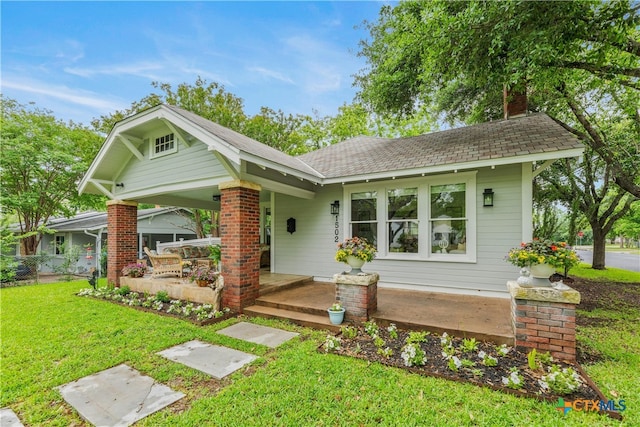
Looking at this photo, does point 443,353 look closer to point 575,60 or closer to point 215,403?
point 215,403

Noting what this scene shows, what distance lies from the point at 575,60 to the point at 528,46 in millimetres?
1625

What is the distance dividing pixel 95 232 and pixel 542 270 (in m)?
19.2

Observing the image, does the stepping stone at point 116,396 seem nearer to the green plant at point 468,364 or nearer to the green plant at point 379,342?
the green plant at point 379,342

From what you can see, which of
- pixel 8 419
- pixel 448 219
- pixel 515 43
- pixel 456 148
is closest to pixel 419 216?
pixel 448 219

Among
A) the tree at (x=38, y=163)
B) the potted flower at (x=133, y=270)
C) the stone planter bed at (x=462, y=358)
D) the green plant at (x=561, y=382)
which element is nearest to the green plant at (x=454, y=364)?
the stone planter bed at (x=462, y=358)

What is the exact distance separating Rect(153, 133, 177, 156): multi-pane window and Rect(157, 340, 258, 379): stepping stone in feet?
15.2

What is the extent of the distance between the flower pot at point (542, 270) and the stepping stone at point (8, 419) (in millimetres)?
5799

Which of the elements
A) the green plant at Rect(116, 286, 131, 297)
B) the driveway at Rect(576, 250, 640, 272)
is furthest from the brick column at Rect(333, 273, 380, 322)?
the driveway at Rect(576, 250, 640, 272)

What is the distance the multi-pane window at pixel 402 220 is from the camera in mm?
6734

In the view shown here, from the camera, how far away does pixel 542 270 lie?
11.6 ft

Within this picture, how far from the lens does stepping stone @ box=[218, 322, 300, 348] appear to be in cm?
437

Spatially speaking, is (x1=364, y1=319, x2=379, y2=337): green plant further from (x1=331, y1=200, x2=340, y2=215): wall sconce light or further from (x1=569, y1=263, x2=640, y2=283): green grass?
(x1=569, y1=263, x2=640, y2=283): green grass

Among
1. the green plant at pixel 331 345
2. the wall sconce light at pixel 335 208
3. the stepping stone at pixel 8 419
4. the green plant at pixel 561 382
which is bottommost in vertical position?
the stepping stone at pixel 8 419

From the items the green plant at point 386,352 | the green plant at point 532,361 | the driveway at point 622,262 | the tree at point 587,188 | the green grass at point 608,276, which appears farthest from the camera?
the driveway at point 622,262
